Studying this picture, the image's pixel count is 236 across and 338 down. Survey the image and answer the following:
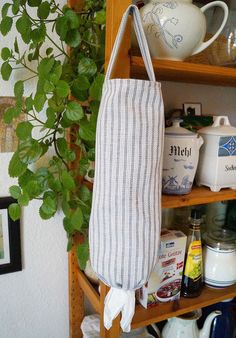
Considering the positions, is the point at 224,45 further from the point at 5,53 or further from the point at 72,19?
the point at 5,53

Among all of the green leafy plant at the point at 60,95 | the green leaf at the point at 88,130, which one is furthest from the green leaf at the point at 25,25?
the green leaf at the point at 88,130

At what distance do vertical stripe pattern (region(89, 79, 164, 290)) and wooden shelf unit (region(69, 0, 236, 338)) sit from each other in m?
0.09

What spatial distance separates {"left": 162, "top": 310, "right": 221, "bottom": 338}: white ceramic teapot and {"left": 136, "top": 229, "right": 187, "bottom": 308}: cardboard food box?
10cm

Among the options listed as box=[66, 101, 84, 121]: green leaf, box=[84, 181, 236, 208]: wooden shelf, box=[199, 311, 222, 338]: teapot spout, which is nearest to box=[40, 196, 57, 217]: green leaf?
box=[84, 181, 236, 208]: wooden shelf

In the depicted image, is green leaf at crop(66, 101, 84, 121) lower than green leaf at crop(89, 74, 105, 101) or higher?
lower

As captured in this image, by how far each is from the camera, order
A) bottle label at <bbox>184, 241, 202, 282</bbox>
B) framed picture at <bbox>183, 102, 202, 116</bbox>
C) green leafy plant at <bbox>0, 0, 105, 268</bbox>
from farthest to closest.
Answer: framed picture at <bbox>183, 102, 202, 116</bbox> → bottle label at <bbox>184, 241, 202, 282</bbox> → green leafy plant at <bbox>0, 0, 105, 268</bbox>

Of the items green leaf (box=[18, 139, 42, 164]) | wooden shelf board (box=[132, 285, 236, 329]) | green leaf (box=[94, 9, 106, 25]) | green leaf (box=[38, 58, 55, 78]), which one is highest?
green leaf (box=[94, 9, 106, 25])

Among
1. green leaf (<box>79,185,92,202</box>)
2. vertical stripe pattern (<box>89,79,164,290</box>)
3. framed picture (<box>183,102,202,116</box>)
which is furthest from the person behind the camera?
framed picture (<box>183,102,202,116</box>)

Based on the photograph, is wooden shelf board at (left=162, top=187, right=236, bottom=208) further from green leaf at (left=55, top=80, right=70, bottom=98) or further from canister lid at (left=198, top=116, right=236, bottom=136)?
green leaf at (left=55, top=80, right=70, bottom=98)

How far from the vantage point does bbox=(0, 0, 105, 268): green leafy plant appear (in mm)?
574

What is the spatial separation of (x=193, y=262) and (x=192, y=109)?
0.50 m

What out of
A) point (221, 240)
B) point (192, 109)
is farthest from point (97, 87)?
point (221, 240)

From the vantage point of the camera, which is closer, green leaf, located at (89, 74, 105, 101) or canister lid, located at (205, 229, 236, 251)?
green leaf, located at (89, 74, 105, 101)

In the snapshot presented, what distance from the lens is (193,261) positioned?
31.1 inches
